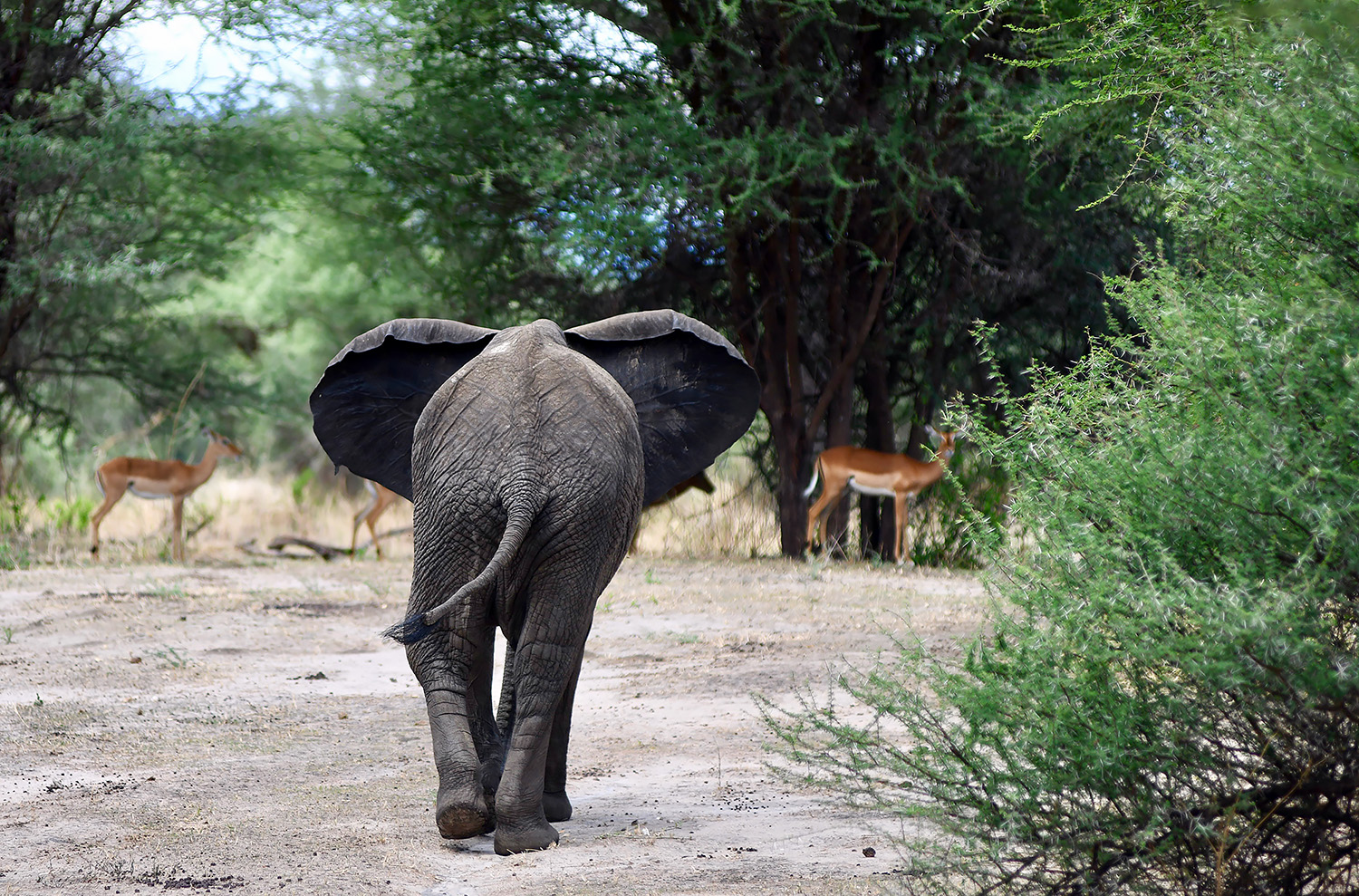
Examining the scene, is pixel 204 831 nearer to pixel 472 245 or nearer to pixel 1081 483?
pixel 1081 483

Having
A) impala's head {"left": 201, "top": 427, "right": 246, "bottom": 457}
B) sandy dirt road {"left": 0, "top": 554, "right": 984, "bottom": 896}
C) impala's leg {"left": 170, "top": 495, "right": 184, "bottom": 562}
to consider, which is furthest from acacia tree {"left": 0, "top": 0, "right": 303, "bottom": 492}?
sandy dirt road {"left": 0, "top": 554, "right": 984, "bottom": 896}

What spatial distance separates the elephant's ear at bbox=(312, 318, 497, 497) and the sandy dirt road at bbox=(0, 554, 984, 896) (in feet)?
4.42

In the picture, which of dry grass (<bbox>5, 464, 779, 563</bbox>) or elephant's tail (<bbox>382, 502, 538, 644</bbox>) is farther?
dry grass (<bbox>5, 464, 779, 563</bbox>)

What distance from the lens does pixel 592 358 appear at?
5.07 meters

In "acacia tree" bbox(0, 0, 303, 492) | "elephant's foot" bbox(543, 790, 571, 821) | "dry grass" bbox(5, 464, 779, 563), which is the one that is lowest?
"dry grass" bbox(5, 464, 779, 563)

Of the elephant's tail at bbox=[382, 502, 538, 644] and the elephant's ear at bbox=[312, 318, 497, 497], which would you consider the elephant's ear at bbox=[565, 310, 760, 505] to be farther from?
the elephant's tail at bbox=[382, 502, 538, 644]

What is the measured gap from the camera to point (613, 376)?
505 centimetres

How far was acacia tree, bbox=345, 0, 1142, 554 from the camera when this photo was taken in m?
11.9

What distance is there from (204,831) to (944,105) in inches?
391

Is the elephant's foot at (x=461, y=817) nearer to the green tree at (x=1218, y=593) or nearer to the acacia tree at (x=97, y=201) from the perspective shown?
the green tree at (x=1218, y=593)

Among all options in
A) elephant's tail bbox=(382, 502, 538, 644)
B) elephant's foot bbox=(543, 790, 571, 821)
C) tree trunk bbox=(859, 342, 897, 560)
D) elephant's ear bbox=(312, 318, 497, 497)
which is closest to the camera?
elephant's tail bbox=(382, 502, 538, 644)

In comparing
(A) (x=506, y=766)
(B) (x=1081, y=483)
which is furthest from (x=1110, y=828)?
(A) (x=506, y=766)

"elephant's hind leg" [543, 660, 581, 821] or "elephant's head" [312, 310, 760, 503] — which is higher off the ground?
"elephant's head" [312, 310, 760, 503]

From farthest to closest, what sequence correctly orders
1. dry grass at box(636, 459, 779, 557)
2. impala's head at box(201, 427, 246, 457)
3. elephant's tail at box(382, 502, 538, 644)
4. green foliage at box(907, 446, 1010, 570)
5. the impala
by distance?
1. dry grass at box(636, 459, 779, 557)
2. impala's head at box(201, 427, 246, 457)
3. green foliage at box(907, 446, 1010, 570)
4. the impala
5. elephant's tail at box(382, 502, 538, 644)
